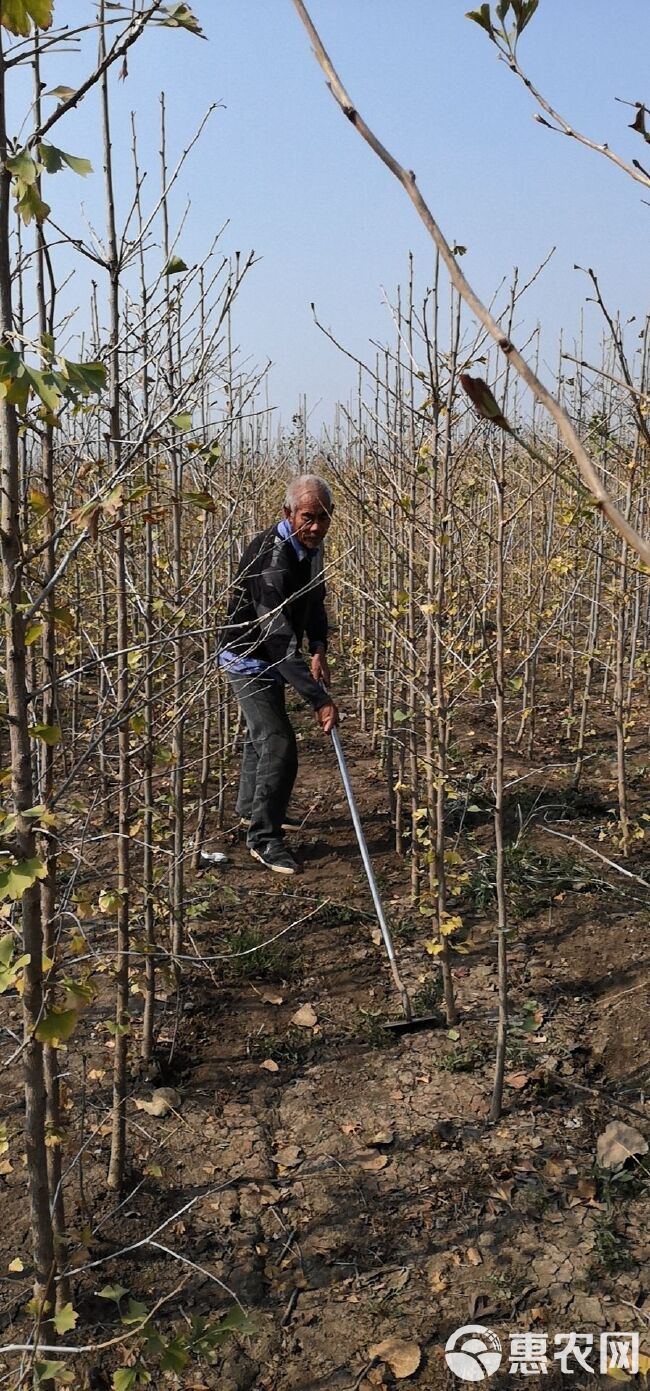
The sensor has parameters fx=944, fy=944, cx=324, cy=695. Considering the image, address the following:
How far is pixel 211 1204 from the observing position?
9.50 feet

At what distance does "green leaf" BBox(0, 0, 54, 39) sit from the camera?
3.48 feet

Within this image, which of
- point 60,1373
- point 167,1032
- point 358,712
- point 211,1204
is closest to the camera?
point 60,1373

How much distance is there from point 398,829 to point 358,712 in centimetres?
279

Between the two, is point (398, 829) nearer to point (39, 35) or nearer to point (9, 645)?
point (9, 645)

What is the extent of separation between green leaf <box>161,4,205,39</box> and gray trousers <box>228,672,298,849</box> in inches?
140

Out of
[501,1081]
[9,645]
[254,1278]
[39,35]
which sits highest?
[39,35]

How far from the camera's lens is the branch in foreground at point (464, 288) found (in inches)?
19.3

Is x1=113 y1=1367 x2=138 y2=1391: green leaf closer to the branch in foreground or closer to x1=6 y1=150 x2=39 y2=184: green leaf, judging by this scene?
the branch in foreground

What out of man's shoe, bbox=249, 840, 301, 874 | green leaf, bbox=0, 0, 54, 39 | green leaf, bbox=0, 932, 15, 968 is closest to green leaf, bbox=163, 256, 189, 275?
green leaf, bbox=0, 0, 54, 39

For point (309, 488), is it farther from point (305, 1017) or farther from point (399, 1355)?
point (399, 1355)

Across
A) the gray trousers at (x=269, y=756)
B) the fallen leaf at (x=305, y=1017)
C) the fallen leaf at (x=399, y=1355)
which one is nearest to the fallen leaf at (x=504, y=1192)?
the fallen leaf at (x=399, y=1355)

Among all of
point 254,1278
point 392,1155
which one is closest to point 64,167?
point 254,1278

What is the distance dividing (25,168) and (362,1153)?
115 inches

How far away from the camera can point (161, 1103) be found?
10.6 ft
